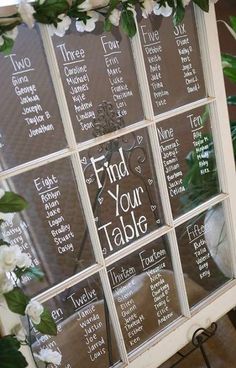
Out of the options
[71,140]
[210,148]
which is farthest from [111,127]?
[210,148]

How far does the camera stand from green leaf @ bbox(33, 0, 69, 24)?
2.90ft

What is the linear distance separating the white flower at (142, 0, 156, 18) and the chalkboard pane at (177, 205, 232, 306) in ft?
2.11

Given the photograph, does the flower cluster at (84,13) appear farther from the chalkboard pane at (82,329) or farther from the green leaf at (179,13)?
the chalkboard pane at (82,329)

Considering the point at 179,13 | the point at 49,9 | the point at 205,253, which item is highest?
the point at 49,9

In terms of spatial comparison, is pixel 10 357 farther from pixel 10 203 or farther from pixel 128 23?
pixel 128 23

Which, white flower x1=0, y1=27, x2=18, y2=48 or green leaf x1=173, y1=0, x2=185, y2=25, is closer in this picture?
white flower x1=0, y1=27, x2=18, y2=48

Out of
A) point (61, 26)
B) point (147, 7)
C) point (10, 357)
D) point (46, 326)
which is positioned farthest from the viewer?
point (147, 7)

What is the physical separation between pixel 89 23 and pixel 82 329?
81 cm

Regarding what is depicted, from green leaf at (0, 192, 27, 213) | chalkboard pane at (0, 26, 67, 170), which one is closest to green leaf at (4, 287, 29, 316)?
green leaf at (0, 192, 27, 213)

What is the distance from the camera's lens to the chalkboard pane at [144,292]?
1198mm

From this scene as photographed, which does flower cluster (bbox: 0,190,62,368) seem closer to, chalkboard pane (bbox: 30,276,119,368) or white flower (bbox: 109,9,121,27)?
chalkboard pane (bbox: 30,276,119,368)

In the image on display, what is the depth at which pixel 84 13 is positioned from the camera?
965 mm

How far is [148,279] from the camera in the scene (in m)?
1.25

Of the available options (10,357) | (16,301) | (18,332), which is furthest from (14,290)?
(18,332)
